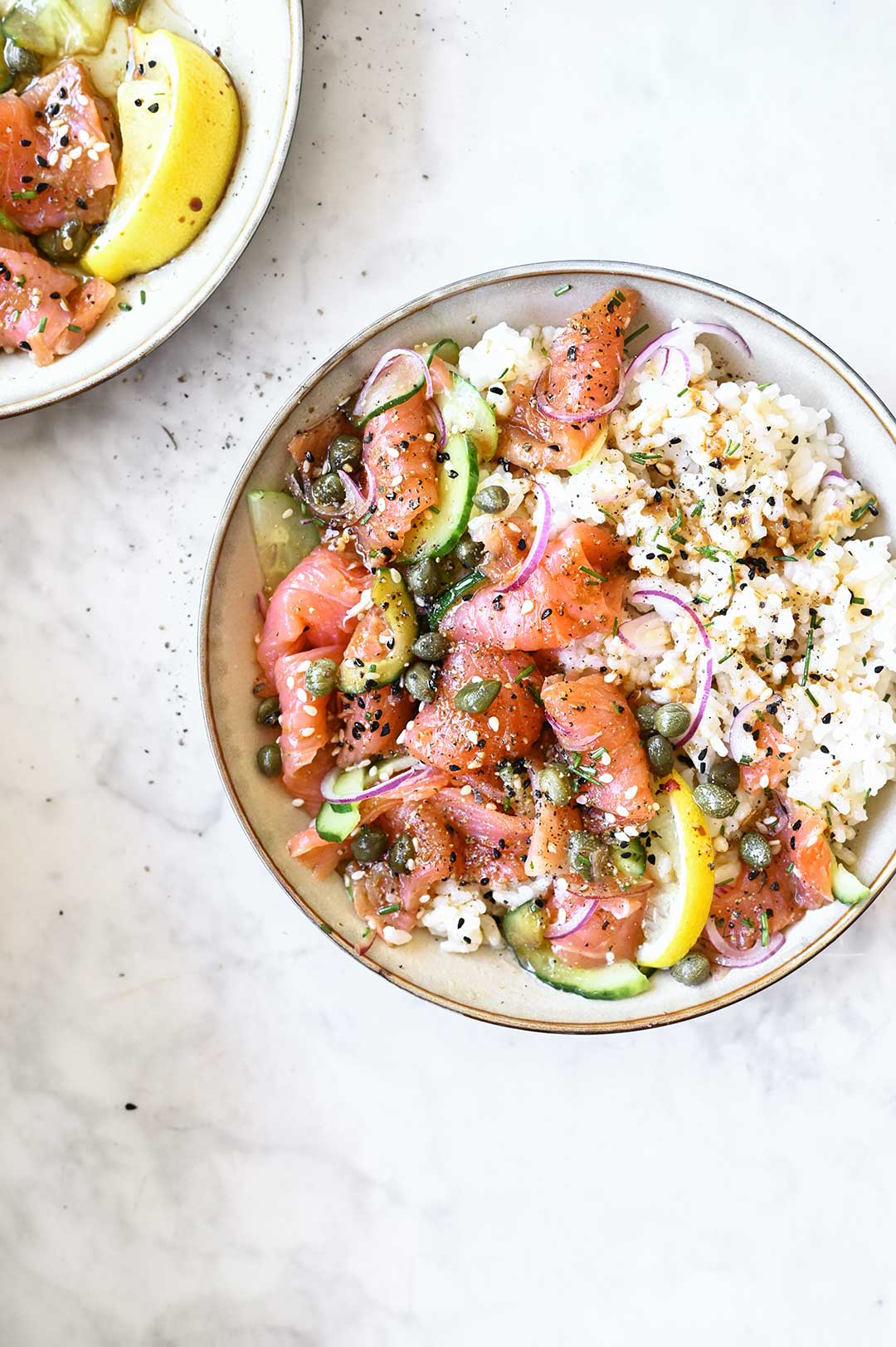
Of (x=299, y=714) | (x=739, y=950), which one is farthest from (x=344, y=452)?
(x=739, y=950)

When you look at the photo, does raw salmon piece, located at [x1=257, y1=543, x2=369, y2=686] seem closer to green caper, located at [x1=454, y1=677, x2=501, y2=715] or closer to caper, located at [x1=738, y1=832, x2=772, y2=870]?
green caper, located at [x1=454, y1=677, x2=501, y2=715]

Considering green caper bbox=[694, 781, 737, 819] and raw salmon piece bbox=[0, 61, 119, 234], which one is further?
raw salmon piece bbox=[0, 61, 119, 234]

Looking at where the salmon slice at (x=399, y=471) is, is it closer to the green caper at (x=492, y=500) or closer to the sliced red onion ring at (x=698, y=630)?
the green caper at (x=492, y=500)

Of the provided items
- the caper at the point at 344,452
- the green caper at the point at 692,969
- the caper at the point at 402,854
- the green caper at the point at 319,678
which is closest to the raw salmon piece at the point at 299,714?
the green caper at the point at 319,678

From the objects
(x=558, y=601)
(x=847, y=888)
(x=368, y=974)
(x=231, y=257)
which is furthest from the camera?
(x=368, y=974)

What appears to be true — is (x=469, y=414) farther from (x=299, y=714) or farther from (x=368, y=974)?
(x=368, y=974)

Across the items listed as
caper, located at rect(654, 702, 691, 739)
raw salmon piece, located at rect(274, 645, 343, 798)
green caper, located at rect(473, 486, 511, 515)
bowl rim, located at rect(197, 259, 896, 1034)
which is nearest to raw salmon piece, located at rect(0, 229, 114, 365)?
bowl rim, located at rect(197, 259, 896, 1034)
